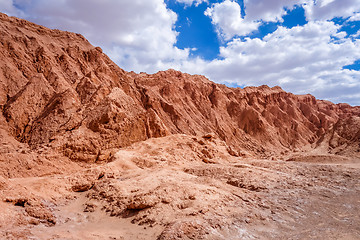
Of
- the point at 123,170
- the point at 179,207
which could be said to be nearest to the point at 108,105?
the point at 123,170

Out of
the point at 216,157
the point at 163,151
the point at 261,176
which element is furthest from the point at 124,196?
the point at 216,157

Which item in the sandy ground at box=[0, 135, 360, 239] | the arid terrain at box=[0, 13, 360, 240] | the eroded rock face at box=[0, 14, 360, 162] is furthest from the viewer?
the eroded rock face at box=[0, 14, 360, 162]

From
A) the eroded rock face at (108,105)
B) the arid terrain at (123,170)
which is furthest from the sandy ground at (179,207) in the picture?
the eroded rock face at (108,105)

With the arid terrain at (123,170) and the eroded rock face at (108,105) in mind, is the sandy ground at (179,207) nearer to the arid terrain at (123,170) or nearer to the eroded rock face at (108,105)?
the arid terrain at (123,170)

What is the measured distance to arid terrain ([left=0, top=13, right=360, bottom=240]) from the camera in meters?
5.44

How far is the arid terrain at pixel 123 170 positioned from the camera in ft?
17.9

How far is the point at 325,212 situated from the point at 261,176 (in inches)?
128

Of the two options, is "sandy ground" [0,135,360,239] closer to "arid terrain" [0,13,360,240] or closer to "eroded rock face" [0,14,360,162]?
"arid terrain" [0,13,360,240]

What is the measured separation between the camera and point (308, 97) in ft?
181

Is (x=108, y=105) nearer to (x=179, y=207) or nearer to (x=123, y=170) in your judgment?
(x=123, y=170)

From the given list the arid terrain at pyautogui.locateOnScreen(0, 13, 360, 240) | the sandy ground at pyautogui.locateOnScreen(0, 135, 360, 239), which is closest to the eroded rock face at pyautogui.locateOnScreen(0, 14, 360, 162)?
the arid terrain at pyautogui.locateOnScreen(0, 13, 360, 240)

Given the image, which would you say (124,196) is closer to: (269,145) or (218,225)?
(218,225)

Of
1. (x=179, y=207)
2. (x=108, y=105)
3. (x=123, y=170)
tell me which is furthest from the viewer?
(x=108, y=105)

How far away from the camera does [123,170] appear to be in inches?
430
